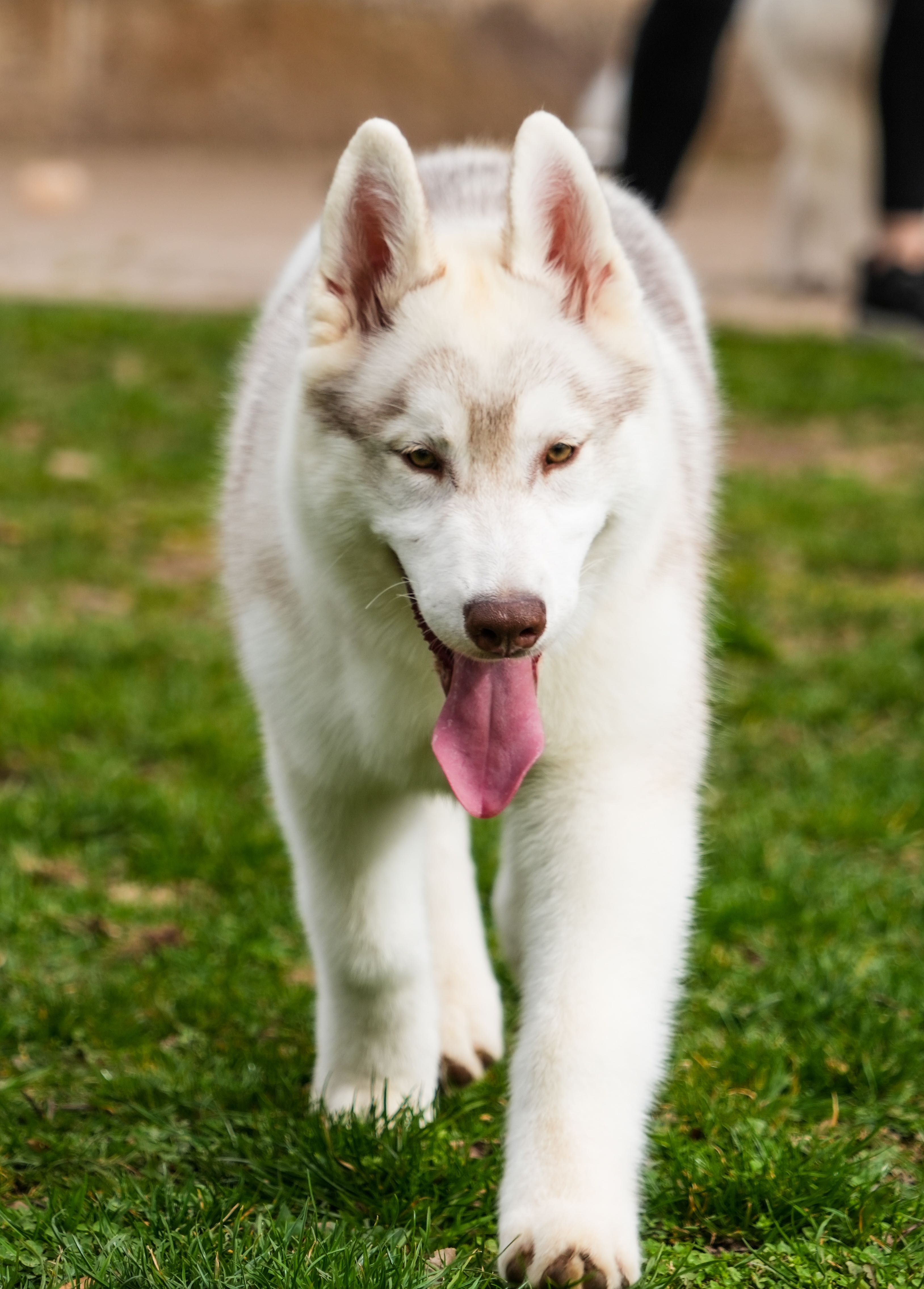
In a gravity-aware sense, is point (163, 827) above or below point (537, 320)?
below

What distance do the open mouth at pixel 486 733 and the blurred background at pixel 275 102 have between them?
979cm

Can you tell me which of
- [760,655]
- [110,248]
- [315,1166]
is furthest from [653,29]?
[110,248]

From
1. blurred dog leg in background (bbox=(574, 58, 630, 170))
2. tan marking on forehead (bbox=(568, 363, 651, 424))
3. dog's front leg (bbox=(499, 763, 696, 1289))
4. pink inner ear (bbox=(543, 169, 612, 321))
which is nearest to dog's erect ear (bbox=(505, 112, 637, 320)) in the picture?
pink inner ear (bbox=(543, 169, 612, 321))

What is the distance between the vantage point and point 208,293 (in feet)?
33.2

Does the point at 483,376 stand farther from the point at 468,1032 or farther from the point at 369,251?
the point at 468,1032

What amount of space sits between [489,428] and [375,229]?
0.42 m

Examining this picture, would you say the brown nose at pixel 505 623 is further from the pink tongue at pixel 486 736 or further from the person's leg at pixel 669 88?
the person's leg at pixel 669 88

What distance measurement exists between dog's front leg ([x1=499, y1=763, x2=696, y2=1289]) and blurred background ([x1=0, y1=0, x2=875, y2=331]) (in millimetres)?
9701

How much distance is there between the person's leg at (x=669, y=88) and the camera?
6.30 metres

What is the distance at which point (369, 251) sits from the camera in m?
2.52

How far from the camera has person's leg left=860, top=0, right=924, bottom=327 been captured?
710 cm

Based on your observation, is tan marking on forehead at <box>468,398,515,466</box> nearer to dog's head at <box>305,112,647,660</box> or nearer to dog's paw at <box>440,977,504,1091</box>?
dog's head at <box>305,112,647,660</box>

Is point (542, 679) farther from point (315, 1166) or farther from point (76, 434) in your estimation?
point (76, 434)

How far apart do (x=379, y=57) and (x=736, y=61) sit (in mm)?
3270
